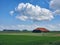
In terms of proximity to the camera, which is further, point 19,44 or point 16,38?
point 16,38

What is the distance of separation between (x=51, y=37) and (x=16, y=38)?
224cm

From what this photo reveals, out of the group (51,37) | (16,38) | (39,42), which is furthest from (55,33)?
(16,38)

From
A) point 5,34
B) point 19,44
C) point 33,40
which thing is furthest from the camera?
point 5,34

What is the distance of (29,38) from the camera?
13.0 meters

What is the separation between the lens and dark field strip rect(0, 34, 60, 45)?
1200cm

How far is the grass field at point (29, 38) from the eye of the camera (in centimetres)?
1205

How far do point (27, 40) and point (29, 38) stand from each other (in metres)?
0.43

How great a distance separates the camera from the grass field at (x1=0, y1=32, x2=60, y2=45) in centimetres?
1205

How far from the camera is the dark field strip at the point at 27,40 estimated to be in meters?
12.0

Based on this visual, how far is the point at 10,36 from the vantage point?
13422 millimetres

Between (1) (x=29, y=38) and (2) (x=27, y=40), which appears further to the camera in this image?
(1) (x=29, y=38)

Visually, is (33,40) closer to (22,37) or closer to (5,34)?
(22,37)

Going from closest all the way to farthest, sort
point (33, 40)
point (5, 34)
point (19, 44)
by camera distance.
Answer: point (19, 44) → point (33, 40) → point (5, 34)

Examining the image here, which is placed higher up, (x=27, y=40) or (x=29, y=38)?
(x=29, y=38)
